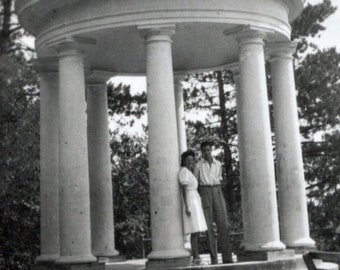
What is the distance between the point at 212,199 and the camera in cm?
2461

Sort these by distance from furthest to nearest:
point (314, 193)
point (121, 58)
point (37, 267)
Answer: point (314, 193) → point (121, 58) → point (37, 267)

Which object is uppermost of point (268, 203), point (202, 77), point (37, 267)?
point (202, 77)

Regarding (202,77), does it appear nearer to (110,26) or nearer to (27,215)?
(27,215)

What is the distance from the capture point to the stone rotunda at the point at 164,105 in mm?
23125

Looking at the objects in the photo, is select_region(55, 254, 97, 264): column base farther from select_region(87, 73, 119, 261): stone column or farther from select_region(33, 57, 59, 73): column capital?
select_region(33, 57, 59, 73): column capital

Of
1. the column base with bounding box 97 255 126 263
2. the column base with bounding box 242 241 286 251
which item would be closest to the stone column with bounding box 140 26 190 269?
the column base with bounding box 242 241 286 251

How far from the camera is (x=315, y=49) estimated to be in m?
61.3

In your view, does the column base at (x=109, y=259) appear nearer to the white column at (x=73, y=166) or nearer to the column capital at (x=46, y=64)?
the white column at (x=73, y=166)

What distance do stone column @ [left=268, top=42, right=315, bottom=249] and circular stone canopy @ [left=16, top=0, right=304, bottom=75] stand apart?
5.02 feet

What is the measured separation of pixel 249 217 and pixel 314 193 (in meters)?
38.3

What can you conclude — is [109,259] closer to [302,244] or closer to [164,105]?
[302,244]

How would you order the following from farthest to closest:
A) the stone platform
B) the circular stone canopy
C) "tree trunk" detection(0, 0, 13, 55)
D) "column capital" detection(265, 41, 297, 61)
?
1. "column capital" detection(265, 41, 297, 61)
2. the circular stone canopy
3. the stone platform
4. "tree trunk" detection(0, 0, 13, 55)

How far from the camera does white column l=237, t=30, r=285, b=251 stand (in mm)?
23781

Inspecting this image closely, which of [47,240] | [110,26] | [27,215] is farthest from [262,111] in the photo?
[27,215]
